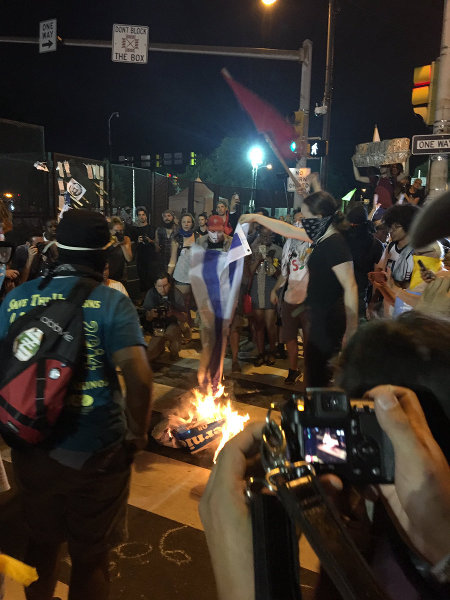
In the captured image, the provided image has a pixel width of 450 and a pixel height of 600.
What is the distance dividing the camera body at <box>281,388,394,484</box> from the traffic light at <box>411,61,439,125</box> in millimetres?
7939

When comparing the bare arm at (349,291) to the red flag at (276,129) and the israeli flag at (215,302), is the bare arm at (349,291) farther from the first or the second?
the red flag at (276,129)

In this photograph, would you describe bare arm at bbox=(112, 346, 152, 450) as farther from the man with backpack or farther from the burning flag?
the burning flag

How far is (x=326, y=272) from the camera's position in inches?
161

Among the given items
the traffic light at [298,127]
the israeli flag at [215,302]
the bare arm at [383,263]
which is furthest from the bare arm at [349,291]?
the traffic light at [298,127]

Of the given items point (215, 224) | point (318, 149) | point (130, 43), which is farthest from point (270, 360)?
point (130, 43)

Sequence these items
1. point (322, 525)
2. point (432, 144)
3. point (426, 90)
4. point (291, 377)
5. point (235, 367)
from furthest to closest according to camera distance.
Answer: point (426, 90) → point (432, 144) → point (235, 367) → point (291, 377) → point (322, 525)

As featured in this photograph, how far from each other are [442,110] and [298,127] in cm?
620

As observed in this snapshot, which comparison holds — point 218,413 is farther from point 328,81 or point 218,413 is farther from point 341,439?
point 328,81

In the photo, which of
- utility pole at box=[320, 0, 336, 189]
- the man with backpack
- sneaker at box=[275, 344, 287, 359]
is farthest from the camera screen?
utility pole at box=[320, 0, 336, 189]

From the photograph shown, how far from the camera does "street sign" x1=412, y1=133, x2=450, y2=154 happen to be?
23.1 ft

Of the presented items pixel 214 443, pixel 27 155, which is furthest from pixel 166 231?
pixel 214 443

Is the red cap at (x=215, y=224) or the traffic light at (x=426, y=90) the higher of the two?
the traffic light at (x=426, y=90)

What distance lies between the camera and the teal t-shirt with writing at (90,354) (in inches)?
80.4

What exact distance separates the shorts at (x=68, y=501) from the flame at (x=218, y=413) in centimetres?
225
